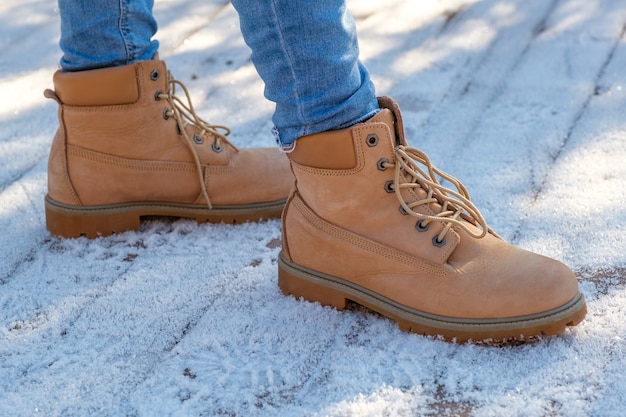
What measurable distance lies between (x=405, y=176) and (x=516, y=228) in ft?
1.16

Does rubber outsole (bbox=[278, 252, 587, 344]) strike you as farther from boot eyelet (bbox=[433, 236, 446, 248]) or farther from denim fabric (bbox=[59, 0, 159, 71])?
denim fabric (bbox=[59, 0, 159, 71])

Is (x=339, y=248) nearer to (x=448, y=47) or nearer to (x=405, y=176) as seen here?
(x=405, y=176)

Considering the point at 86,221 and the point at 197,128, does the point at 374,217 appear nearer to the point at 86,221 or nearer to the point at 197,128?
the point at 197,128

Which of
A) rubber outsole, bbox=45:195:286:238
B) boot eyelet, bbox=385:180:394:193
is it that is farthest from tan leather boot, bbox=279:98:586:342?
rubber outsole, bbox=45:195:286:238

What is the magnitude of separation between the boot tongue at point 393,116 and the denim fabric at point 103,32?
1.69 feet

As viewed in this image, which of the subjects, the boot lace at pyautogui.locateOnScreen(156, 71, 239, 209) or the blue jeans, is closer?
the blue jeans

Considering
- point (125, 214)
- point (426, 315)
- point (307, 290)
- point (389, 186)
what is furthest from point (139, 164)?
point (426, 315)

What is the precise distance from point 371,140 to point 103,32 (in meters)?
0.57

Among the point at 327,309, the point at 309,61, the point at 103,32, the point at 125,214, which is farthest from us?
the point at 125,214

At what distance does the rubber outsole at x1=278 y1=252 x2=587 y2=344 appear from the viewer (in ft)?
3.74

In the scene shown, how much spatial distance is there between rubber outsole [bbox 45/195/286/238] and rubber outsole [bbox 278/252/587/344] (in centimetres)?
26

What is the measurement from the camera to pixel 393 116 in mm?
1230

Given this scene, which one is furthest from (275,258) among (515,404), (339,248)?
(515,404)

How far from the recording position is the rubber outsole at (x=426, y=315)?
1.14m
